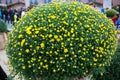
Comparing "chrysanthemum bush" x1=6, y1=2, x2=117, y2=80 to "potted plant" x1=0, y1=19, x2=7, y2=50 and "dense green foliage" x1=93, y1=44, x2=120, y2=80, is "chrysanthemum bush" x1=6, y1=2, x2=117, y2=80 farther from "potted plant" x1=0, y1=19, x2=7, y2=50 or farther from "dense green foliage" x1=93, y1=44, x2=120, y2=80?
"potted plant" x1=0, y1=19, x2=7, y2=50

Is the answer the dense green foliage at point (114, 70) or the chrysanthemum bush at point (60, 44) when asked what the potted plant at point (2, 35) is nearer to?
the dense green foliage at point (114, 70)

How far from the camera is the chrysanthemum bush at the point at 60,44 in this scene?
12.8 feet

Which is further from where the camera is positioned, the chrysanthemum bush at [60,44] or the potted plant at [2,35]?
the potted plant at [2,35]

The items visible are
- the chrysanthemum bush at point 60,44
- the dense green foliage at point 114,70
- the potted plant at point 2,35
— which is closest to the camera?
the chrysanthemum bush at point 60,44

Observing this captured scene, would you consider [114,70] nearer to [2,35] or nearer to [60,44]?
[60,44]

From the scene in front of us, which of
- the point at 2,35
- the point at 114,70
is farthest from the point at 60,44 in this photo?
the point at 2,35

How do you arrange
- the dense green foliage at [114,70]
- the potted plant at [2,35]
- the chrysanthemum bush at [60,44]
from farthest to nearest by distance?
the potted plant at [2,35] < the dense green foliage at [114,70] < the chrysanthemum bush at [60,44]

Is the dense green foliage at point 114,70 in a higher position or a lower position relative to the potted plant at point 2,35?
higher

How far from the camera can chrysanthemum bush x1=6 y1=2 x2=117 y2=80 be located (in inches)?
154

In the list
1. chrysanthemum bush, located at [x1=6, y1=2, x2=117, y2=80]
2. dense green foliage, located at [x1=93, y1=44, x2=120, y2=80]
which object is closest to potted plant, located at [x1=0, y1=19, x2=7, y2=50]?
dense green foliage, located at [x1=93, y1=44, x2=120, y2=80]

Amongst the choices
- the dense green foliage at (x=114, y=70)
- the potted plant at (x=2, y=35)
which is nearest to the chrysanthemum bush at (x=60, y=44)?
the dense green foliage at (x=114, y=70)

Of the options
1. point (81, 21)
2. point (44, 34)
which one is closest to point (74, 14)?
point (81, 21)

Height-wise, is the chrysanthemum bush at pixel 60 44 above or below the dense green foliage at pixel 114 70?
above

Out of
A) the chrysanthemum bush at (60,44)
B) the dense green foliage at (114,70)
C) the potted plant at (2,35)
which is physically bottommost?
the potted plant at (2,35)
